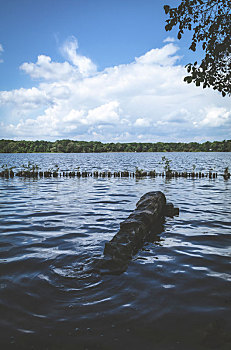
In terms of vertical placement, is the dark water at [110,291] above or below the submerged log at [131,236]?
below

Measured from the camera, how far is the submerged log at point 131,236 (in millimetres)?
6149

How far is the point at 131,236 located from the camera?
736 centimetres

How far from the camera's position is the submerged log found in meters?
6.15

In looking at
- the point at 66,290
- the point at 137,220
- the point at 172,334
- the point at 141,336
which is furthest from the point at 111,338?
the point at 137,220

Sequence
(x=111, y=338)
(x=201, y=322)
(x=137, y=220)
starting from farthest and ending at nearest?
(x=137, y=220), (x=201, y=322), (x=111, y=338)

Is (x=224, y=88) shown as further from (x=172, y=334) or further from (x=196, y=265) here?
(x=172, y=334)

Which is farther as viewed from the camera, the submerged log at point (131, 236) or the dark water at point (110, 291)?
the submerged log at point (131, 236)

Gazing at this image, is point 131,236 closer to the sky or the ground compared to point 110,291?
closer to the sky

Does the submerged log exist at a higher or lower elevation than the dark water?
higher

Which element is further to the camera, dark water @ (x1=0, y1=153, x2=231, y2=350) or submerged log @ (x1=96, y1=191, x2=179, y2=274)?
submerged log @ (x1=96, y1=191, x2=179, y2=274)

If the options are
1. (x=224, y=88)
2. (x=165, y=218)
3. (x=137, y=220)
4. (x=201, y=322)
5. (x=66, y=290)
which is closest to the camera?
(x=201, y=322)

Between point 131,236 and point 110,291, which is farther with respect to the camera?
point 131,236

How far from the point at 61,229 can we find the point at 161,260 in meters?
4.45

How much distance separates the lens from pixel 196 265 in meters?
6.40
